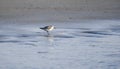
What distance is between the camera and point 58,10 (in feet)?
114

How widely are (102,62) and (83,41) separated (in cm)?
425

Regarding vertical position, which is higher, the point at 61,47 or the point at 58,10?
the point at 58,10

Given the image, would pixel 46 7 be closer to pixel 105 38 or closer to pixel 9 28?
pixel 9 28

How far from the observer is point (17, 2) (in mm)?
39406

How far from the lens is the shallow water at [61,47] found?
15562 mm

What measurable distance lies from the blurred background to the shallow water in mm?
4709

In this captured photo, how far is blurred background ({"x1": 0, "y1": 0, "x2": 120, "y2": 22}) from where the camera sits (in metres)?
30.8

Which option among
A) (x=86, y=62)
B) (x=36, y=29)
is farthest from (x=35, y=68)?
(x=36, y=29)

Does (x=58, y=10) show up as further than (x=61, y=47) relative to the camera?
Yes

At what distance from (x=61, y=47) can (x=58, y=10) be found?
1630 cm

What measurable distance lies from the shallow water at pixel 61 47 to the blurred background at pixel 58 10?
4.71m

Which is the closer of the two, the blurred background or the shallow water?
the shallow water

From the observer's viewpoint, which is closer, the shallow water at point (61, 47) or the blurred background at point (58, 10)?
the shallow water at point (61, 47)

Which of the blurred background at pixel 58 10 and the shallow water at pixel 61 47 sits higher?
the blurred background at pixel 58 10
